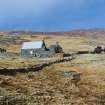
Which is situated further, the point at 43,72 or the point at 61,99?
the point at 43,72

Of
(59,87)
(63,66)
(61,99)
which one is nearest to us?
(61,99)

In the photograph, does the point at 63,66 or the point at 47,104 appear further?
the point at 63,66

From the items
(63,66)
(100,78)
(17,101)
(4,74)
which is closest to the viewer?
(17,101)

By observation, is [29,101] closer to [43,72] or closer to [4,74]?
[4,74]

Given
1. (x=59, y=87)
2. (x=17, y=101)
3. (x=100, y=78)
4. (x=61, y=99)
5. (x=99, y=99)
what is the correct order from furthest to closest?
(x=100, y=78)
(x=59, y=87)
(x=99, y=99)
(x=61, y=99)
(x=17, y=101)

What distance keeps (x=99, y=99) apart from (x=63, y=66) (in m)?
36.2

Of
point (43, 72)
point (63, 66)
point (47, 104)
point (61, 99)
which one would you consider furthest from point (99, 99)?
point (63, 66)

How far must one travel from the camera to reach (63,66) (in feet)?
306

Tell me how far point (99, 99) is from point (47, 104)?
36.4 feet

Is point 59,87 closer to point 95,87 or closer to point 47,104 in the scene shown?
point 95,87

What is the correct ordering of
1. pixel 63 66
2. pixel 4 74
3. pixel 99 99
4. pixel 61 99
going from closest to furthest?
pixel 61 99 → pixel 99 99 → pixel 4 74 → pixel 63 66

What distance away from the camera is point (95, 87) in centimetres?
6738

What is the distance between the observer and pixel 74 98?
5634 cm

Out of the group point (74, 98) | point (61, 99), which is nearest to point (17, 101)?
point (61, 99)
